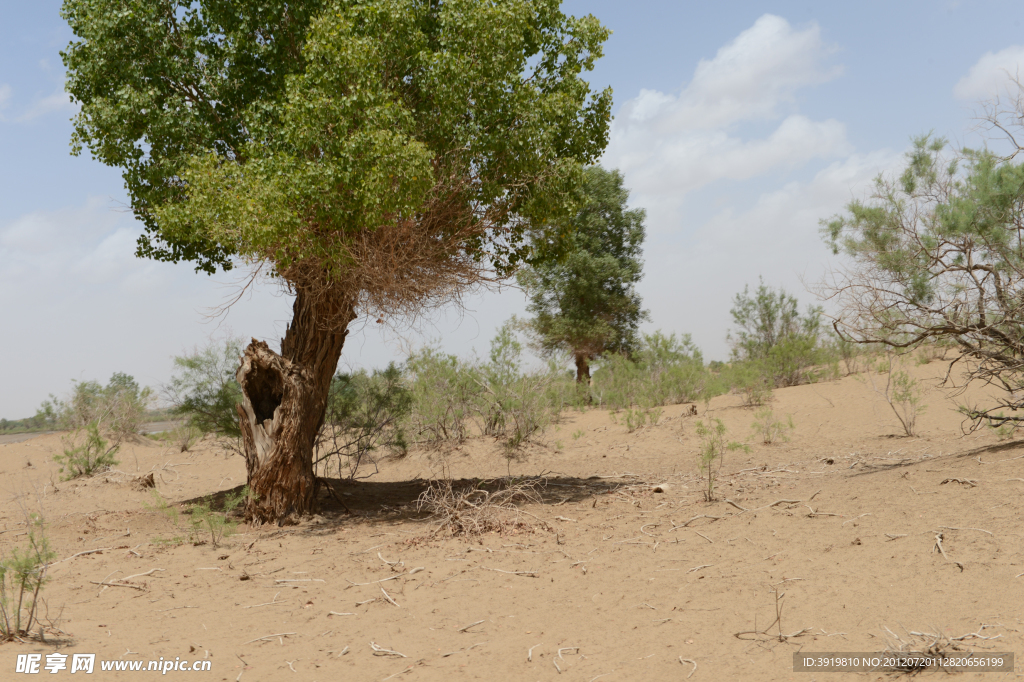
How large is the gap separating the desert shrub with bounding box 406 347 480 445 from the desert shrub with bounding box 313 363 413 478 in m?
0.27

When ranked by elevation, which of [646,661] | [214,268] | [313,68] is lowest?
Answer: [646,661]

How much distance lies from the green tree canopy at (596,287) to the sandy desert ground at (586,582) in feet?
42.2

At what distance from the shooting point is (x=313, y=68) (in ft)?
23.3

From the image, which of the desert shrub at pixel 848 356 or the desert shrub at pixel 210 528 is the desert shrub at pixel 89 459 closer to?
the desert shrub at pixel 210 528

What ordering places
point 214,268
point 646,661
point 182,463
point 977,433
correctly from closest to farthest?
point 646,661 → point 214,268 → point 977,433 → point 182,463

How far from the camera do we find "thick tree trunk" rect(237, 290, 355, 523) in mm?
7953

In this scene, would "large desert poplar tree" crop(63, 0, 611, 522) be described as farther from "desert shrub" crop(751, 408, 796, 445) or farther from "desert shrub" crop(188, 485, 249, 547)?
"desert shrub" crop(751, 408, 796, 445)

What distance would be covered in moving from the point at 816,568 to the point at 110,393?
18.2m

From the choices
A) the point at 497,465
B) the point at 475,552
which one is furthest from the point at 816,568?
the point at 497,465

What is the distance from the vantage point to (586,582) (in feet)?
18.5

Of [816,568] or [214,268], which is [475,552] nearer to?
[816,568]

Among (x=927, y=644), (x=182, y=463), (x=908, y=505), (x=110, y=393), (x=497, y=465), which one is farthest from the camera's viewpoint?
(x=110, y=393)

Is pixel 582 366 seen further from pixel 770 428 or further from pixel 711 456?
pixel 711 456

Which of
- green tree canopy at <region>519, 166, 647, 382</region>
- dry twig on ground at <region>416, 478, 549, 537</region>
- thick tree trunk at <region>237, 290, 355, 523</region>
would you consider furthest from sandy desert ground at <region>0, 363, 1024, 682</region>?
green tree canopy at <region>519, 166, 647, 382</region>
